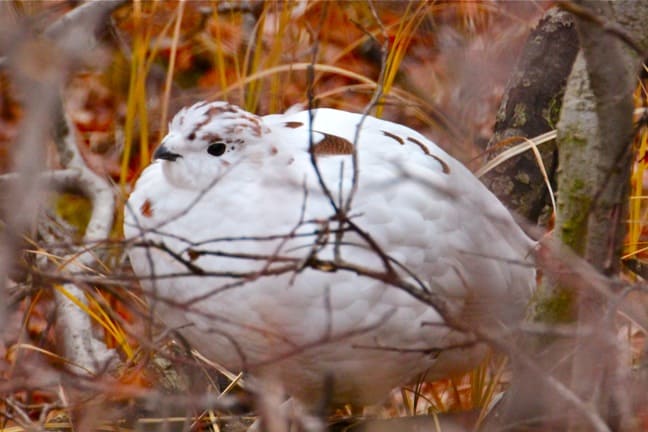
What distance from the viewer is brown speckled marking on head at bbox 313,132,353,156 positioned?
2.42 metres

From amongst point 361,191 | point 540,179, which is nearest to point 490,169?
point 540,179

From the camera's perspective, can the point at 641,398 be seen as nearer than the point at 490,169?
Yes

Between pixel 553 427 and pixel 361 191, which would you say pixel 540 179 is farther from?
pixel 553 427

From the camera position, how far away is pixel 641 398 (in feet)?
6.68

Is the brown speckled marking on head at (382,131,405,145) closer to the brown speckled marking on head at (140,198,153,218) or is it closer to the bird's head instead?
the bird's head

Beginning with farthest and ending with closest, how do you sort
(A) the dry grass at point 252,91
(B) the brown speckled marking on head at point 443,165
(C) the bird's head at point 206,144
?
1. (A) the dry grass at point 252,91
2. (B) the brown speckled marking on head at point 443,165
3. (C) the bird's head at point 206,144

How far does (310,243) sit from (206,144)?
0.34 metres

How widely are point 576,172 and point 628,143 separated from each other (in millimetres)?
281

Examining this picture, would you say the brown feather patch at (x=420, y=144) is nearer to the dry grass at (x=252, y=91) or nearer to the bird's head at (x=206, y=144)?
the dry grass at (x=252, y=91)

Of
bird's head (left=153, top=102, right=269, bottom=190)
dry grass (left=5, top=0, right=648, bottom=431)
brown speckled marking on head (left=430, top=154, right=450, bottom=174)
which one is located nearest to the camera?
bird's head (left=153, top=102, right=269, bottom=190)

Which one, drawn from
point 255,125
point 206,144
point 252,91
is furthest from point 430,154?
point 252,91

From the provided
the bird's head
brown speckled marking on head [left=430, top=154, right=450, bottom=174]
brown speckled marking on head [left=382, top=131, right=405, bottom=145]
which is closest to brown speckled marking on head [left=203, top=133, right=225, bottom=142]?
the bird's head

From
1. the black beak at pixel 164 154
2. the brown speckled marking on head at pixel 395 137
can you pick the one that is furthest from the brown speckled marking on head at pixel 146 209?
the brown speckled marking on head at pixel 395 137

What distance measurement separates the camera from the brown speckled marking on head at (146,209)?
2.42m
